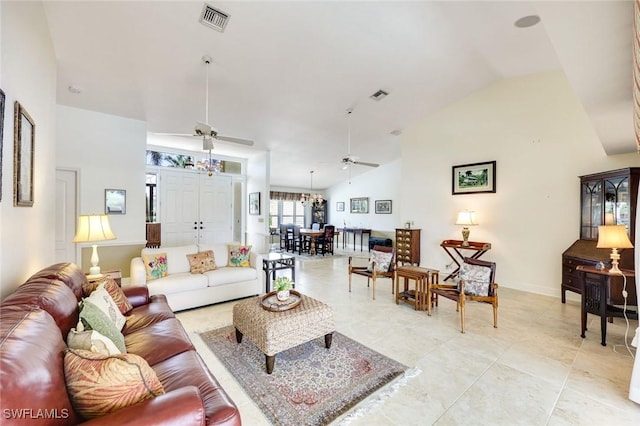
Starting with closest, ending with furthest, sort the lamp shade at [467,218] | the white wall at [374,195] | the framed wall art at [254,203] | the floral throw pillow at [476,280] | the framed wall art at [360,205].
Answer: the floral throw pillow at [476,280] → the lamp shade at [467,218] → the framed wall art at [254,203] → the white wall at [374,195] → the framed wall art at [360,205]

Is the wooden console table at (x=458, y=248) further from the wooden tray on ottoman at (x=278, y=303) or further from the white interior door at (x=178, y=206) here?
the white interior door at (x=178, y=206)

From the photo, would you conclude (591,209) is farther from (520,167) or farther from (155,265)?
(155,265)

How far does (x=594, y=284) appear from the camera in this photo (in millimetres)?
2799

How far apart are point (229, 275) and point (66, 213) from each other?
3.13 meters

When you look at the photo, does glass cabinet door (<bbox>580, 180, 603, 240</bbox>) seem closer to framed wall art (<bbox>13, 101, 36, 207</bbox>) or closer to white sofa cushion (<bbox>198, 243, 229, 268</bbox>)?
white sofa cushion (<bbox>198, 243, 229, 268</bbox>)

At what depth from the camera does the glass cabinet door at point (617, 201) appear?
135 inches

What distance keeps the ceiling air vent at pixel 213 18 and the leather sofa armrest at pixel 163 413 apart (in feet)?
10.7

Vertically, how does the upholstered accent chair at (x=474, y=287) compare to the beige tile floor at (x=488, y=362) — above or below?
above

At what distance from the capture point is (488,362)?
2.41m

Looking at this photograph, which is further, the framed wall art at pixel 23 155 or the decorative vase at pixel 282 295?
the decorative vase at pixel 282 295

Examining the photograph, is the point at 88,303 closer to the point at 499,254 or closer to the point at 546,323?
the point at 546,323

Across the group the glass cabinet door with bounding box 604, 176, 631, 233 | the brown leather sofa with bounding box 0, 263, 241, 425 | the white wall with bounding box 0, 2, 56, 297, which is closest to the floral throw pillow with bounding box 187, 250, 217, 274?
the white wall with bounding box 0, 2, 56, 297

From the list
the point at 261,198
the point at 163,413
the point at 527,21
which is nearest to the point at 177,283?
the point at 163,413

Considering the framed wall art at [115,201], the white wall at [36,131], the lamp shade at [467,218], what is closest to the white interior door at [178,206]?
the framed wall art at [115,201]
